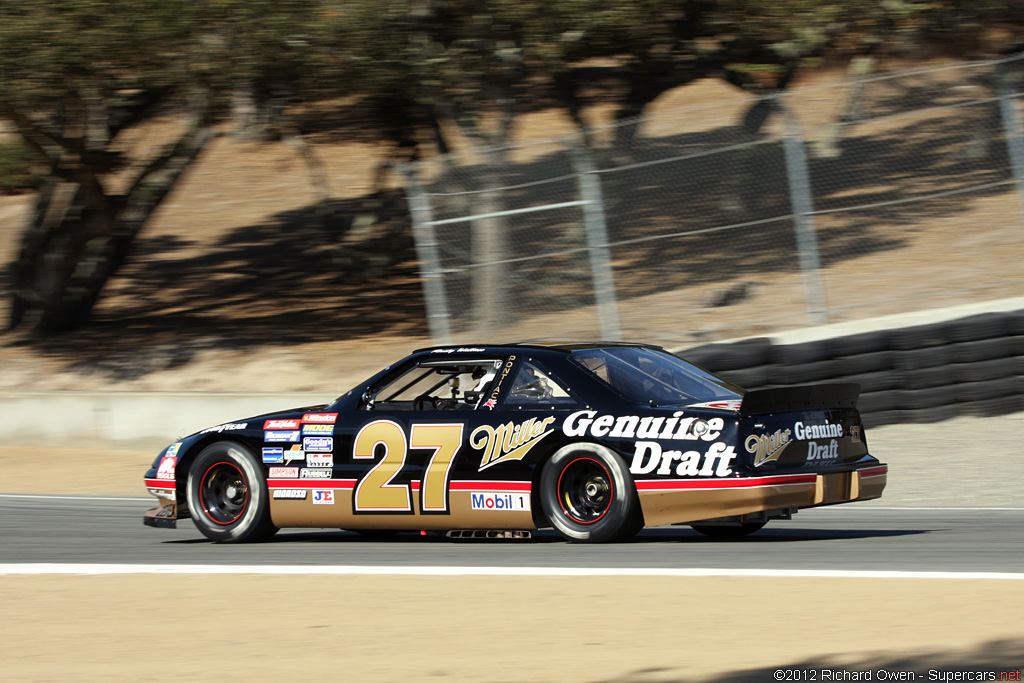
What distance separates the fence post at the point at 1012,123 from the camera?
1326cm

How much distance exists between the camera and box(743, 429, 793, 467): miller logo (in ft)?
25.0

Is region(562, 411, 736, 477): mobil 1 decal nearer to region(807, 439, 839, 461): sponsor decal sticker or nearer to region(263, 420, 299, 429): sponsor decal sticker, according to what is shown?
region(807, 439, 839, 461): sponsor decal sticker

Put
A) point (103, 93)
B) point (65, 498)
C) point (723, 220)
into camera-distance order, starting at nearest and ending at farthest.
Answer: point (65, 498) → point (723, 220) → point (103, 93)

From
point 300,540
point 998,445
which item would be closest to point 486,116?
point 998,445

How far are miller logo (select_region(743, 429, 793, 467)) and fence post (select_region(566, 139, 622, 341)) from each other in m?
5.80

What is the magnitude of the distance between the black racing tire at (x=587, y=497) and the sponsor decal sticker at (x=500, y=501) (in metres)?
0.12

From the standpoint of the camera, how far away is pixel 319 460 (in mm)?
8773

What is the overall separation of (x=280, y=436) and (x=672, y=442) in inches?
106

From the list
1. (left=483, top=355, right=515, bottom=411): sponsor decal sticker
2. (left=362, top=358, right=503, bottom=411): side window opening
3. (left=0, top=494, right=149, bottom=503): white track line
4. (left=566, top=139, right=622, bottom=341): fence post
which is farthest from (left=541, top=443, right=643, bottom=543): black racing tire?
(left=0, top=494, right=149, bottom=503): white track line

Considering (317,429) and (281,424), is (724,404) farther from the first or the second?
(281,424)

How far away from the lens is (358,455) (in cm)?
866

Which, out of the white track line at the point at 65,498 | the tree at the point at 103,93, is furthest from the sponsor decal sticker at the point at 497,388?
the tree at the point at 103,93

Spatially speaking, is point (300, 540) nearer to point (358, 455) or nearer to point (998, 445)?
point (358, 455)

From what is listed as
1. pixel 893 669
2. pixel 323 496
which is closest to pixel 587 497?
pixel 323 496
